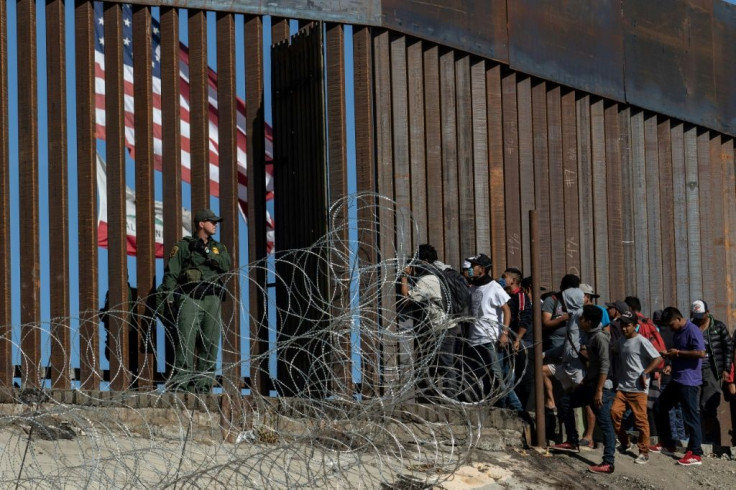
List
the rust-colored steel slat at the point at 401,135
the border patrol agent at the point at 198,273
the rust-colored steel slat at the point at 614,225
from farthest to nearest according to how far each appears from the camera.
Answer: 1. the rust-colored steel slat at the point at 614,225
2. the rust-colored steel slat at the point at 401,135
3. the border patrol agent at the point at 198,273

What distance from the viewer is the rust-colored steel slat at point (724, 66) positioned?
16359 mm

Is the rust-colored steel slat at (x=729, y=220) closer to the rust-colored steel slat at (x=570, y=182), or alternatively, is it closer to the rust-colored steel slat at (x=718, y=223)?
the rust-colored steel slat at (x=718, y=223)

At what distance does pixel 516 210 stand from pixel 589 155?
52.1 inches

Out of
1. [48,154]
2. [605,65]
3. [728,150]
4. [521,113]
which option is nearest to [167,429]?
[48,154]

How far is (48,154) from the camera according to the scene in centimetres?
1188

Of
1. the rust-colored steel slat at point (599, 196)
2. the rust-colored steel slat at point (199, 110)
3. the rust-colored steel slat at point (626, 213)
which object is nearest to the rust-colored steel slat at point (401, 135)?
the rust-colored steel slat at point (199, 110)

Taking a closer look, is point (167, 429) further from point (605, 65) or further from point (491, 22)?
point (605, 65)

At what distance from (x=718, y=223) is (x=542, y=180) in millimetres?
2860

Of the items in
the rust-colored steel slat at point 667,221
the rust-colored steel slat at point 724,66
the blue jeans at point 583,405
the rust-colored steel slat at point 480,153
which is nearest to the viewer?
the blue jeans at point 583,405

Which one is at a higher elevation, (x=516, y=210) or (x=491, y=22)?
(x=491, y=22)

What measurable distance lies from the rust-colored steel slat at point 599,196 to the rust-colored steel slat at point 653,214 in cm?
59

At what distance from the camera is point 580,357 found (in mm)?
11695

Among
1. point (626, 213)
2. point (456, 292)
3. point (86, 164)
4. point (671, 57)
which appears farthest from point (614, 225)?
point (86, 164)

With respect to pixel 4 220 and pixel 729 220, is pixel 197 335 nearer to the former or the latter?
pixel 4 220
